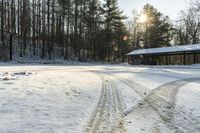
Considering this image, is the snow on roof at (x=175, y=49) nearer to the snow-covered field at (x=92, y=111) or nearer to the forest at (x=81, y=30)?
the forest at (x=81, y=30)

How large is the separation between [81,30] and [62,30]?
4611 mm

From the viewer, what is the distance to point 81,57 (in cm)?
6100

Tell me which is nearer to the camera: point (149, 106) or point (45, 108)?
point (45, 108)

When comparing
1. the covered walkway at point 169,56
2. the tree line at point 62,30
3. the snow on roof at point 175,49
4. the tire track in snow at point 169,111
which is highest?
the tree line at point 62,30

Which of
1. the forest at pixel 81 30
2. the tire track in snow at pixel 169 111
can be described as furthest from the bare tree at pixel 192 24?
the tire track in snow at pixel 169 111

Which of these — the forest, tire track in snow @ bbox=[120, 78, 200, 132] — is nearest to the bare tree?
the forest

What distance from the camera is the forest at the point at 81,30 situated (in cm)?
5069

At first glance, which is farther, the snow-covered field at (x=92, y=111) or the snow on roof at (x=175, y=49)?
the snow on roof at (x=175, y=49)

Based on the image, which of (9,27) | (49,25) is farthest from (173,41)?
(9,27)

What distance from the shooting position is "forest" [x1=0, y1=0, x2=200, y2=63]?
50688 millimetres

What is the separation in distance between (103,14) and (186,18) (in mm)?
20116

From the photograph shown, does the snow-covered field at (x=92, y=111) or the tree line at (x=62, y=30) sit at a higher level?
the tree line at (x=62, y=30)

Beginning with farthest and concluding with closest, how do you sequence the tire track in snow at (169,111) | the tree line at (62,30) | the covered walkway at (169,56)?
the tree line at (62,30) < the covered walkway at (169,56) < the tire track in snow at (169,111)

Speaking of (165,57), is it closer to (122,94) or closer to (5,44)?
(5,44)
